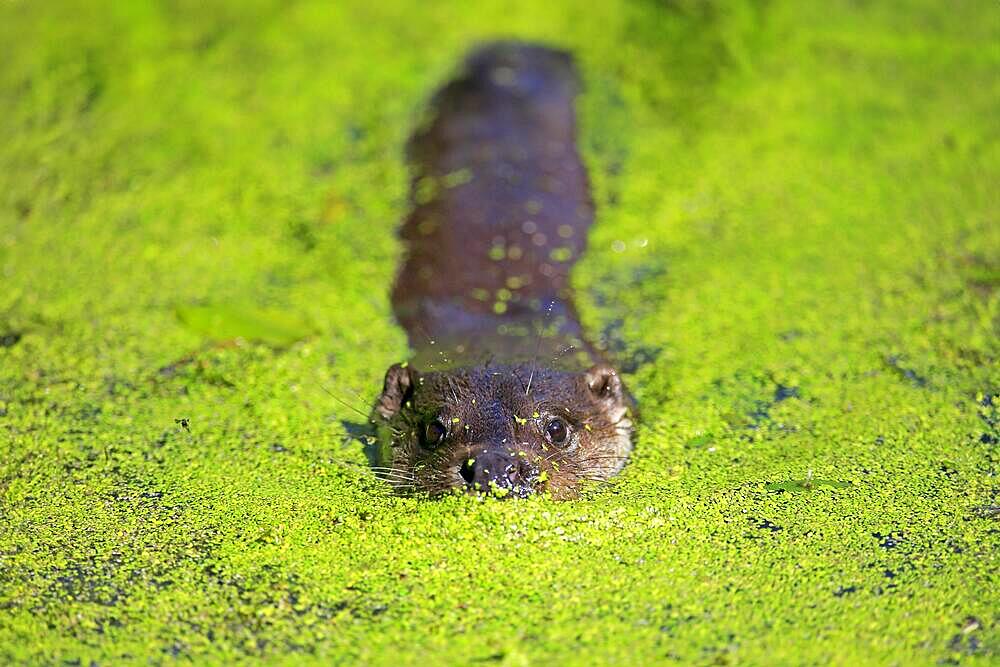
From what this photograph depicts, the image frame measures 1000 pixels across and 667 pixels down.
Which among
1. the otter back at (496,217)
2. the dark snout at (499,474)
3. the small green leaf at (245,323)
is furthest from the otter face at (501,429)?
the small green leaf at (245,323)

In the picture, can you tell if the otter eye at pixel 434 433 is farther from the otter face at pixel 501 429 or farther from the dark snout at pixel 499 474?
the dark snout at pixel 499 474

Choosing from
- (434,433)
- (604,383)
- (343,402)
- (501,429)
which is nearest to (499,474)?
(501,429)

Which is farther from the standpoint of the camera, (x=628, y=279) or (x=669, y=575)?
(x=628, y=279)

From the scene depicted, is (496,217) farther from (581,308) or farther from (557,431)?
(557,431)

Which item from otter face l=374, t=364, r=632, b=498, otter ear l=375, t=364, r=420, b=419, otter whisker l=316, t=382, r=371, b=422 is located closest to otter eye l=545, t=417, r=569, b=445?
otter face l=374, t=364, r=632, b=498

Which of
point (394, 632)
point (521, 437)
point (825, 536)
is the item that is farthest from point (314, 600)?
point (825, 536)

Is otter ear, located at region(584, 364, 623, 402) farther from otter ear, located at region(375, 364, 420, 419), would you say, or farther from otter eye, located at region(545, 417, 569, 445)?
otter ear, located at region(375, 364, 420, 419)

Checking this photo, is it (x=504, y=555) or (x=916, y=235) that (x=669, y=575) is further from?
(x=916, y=235)
